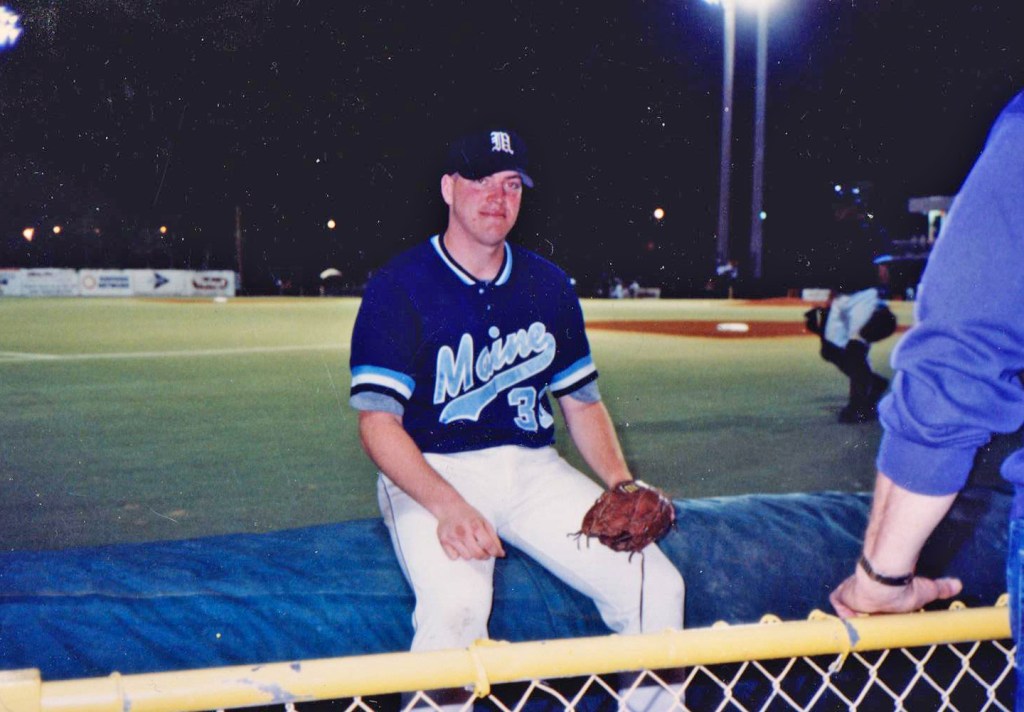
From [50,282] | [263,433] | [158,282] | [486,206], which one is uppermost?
[486,206]

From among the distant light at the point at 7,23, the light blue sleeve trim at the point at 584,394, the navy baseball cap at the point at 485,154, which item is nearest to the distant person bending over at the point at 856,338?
the light blue sleeve trim at the point at 584,394

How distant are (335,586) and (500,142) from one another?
1388mm

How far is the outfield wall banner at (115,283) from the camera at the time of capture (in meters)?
35.4

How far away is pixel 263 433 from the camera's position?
283 inches

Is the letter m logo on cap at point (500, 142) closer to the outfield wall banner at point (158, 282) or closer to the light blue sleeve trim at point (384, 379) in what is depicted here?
the light blue sleeve trim at point (384, 379)

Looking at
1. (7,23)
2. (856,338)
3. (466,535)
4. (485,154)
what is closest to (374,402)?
(466,535)

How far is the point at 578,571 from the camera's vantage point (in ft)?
7.72

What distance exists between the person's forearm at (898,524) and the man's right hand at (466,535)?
1.12 metres

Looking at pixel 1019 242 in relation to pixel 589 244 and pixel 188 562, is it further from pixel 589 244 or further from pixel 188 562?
pixel 589 244

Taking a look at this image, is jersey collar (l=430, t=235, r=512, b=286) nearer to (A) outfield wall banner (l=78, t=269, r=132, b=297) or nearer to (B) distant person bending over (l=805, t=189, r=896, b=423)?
(B) distant person bending over (l=805, t=189, r=896, b=423)

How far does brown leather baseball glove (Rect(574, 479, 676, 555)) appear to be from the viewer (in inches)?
91.2

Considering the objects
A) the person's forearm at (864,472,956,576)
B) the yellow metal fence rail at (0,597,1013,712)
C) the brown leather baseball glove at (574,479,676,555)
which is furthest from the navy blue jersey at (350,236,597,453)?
the person's forearm at (864,472,956,576)

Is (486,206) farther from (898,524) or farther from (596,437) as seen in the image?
(898,524)

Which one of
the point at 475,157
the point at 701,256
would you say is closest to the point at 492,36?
the point at 475,157
